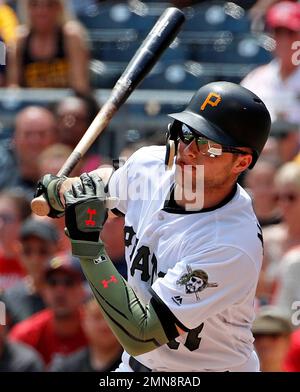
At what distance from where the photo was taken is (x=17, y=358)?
5336 millimetres

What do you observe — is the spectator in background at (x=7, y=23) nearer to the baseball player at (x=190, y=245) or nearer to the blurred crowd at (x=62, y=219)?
the blurred crowd at (x=62, y=219)

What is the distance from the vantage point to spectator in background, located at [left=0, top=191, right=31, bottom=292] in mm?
6086

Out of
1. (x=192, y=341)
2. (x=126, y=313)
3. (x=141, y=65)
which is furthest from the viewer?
(x=141, y=65)

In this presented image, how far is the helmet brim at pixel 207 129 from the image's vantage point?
336 cm

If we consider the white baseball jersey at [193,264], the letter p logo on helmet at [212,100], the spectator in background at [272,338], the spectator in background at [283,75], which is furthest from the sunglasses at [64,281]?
the letter p logo on helmet at [212,100]

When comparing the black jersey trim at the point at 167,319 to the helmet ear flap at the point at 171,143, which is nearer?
the black jersey trim at the point at 167,319

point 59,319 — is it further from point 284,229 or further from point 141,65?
point 141,65

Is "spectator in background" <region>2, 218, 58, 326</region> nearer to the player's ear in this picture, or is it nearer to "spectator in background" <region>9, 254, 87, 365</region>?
"spectator in background" <region>9, 254, 87, 365</region>

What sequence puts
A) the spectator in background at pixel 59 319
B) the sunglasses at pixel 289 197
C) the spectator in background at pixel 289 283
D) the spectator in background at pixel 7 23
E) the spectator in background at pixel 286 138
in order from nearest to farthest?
1. the spectator in background at pixel 289 283
2. the sunglasses at pixel 289 197
3. the spectator in background at pixel 59 319
4. the spectator in background at pixel 286 138
5. the spectator in background at pixel 7 23

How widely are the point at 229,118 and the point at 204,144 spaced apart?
12 centimetres

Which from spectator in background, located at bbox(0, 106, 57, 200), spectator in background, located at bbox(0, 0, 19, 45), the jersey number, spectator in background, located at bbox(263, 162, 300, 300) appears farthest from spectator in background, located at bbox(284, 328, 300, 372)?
spectator in background, located at bbox(0, 0, 19, 45)

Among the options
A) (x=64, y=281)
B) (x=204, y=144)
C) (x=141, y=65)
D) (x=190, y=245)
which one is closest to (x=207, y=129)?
(x=204, y=144)

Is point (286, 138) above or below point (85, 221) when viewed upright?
below
